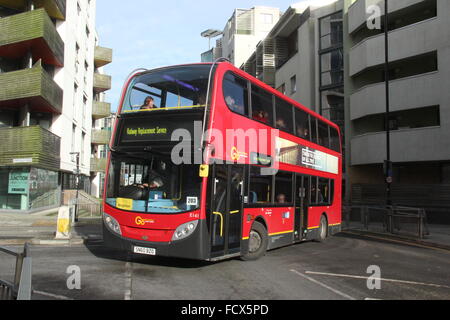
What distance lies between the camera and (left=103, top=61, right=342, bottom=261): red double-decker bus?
7844mm

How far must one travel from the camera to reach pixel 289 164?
11.3 metres

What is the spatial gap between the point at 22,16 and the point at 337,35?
2247 centimetres

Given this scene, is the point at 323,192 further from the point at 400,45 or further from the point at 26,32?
the point at 26,32

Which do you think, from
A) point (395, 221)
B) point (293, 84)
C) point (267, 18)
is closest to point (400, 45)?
point (293, 84)

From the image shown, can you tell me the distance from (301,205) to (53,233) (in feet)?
27.9

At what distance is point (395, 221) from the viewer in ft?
59.8

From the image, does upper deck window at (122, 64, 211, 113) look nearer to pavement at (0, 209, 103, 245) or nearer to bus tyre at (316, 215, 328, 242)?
pavement at (0, 209, 103, 245)

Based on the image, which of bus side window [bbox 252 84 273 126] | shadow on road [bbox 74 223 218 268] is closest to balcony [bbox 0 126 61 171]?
shadow on road [bbox 74 223 218 268]

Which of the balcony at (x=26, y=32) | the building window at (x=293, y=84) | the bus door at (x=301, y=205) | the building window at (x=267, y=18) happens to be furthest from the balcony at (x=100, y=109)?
the building window at (x=267, y=18)
